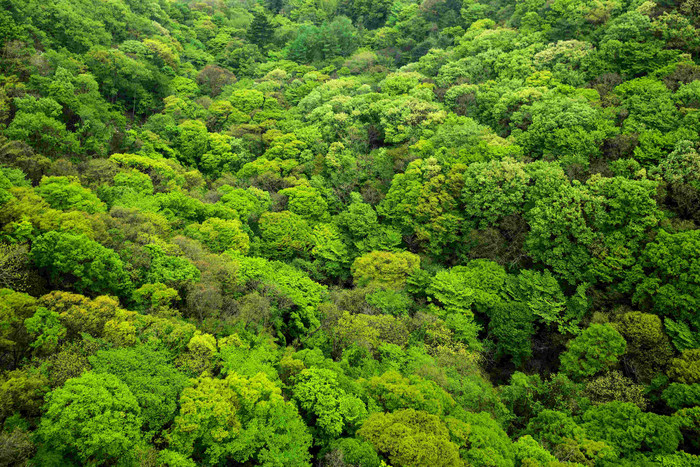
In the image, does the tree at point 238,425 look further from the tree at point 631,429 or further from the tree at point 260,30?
the tree at point 260,30

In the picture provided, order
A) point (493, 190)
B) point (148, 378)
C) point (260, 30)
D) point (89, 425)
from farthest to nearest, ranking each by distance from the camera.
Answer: point (260, 30) → point (493, 190) → point (148, 378) → point (89, 425)

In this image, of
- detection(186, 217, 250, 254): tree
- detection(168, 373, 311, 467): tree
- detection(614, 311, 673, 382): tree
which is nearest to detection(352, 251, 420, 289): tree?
detection(186, 217, 250, 254): tree

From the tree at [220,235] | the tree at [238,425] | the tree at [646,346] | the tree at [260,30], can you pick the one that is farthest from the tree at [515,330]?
the tree at [260,30]

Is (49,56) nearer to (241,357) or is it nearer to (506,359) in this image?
(241,357)

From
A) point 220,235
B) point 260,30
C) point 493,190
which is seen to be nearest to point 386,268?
point 493,190

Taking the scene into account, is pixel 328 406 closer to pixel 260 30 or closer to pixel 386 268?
pixel 386 268

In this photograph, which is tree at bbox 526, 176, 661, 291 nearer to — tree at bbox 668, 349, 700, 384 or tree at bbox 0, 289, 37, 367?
tree at bbox 668, 349, 700, 384
